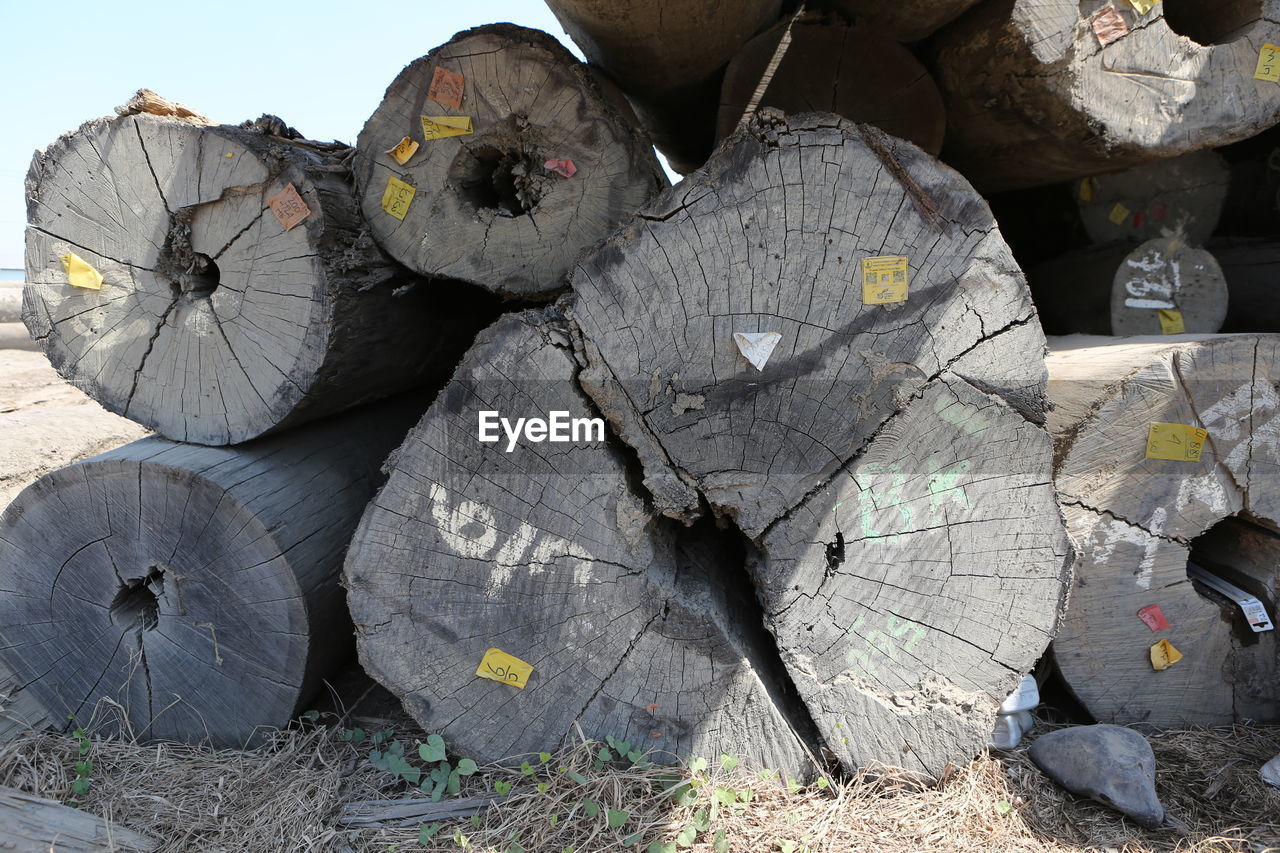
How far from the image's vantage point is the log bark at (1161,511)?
2.14 metres

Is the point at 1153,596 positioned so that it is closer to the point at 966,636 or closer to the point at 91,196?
the point at 966,636

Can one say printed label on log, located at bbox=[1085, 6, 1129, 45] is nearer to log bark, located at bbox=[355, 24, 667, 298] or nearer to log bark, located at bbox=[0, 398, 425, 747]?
log bark, located at bbox=[355, 24, 667, 298]

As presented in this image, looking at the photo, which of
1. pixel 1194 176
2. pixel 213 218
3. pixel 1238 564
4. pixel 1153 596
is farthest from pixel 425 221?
pixel 1194 176

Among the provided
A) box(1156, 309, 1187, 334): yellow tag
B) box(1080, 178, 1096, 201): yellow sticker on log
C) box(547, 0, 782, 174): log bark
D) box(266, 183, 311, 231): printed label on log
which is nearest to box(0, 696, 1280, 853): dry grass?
box(266, 183, 311, 231): printed label on log

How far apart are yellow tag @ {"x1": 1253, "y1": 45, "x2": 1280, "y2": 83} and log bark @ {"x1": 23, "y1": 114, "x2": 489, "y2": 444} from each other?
2.76 meters

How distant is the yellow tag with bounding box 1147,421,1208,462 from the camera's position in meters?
2.14

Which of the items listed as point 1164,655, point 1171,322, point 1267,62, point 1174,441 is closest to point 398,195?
point 1174,441

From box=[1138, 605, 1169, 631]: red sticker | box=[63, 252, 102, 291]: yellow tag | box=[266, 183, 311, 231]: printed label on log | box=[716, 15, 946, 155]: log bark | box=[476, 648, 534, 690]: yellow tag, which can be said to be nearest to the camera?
box=[476, 648, 534, 690]: yellow tag

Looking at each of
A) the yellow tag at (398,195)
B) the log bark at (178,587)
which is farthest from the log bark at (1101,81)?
the log bark at (178,587)

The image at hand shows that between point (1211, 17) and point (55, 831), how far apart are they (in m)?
4.21

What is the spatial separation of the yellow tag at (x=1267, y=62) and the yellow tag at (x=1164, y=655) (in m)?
1.82

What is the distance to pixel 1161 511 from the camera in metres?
2.17

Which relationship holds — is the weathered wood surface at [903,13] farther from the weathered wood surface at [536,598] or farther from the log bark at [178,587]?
the log bark at [178,587]

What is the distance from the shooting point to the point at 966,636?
6.10 ft
